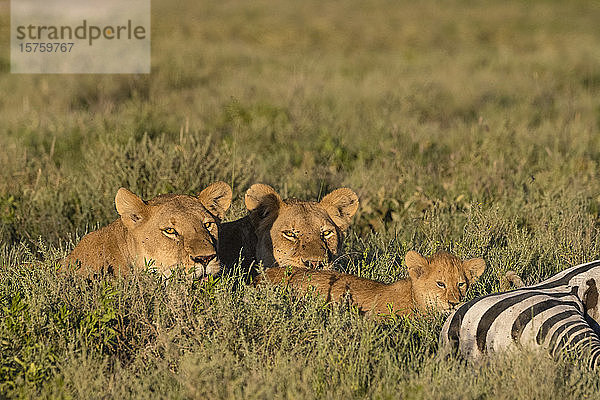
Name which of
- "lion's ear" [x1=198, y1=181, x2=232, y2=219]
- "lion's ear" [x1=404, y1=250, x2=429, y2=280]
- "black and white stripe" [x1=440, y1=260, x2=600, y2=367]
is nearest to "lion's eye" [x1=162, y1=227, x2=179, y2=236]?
"lion's ear" [x1=198, y1=181, x2=232, y2=219]

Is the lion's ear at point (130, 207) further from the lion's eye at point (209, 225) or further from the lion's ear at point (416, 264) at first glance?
the lion's ear at point (416, 264)

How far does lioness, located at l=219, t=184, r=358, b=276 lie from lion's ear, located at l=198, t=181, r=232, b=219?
1.43ft

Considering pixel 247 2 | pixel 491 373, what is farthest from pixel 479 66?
pixel 247 2

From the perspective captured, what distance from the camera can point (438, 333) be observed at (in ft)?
16.9

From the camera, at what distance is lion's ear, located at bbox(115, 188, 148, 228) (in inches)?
212

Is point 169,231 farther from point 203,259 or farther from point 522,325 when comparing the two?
point 522,325

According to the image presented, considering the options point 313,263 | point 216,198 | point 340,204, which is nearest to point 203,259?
point 216,198

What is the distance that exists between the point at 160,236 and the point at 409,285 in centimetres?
172

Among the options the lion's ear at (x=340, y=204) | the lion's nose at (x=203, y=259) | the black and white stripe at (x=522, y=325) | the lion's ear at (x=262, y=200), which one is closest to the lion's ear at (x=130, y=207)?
the lion's nose at (x=203, y=259)

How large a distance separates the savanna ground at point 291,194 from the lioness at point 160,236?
164 millimetres

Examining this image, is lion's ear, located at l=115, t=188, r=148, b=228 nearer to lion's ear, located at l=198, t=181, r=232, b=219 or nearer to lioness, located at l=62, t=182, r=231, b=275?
lioness, located at l=62, t=182, r=231, b=275

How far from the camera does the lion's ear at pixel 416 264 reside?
17.4 ft

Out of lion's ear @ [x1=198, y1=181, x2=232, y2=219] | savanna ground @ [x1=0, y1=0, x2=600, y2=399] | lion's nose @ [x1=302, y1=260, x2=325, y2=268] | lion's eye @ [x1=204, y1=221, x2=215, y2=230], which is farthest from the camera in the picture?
lion's nose @ [x1=302, y1=260, x2=325, y2=268]

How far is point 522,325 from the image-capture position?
15.6 ft
